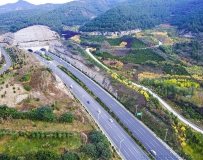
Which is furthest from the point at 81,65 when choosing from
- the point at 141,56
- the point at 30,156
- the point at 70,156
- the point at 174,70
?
the point at 30,156

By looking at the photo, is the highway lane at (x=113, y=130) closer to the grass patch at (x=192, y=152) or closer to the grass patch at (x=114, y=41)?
the grass patch at (x=192, y=152)

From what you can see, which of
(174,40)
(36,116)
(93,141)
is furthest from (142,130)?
(174,40)

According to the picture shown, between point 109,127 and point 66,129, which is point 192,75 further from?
point 66,129

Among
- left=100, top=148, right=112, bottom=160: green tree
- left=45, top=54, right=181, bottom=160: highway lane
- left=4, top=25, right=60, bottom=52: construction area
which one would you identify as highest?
left=4, top=25, right=60, bottom=52: construction area

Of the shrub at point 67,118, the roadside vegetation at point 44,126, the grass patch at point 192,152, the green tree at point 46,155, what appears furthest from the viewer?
the shrub at point 67,118

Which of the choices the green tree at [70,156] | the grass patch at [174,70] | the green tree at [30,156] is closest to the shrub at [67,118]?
the green tree at [70,156]

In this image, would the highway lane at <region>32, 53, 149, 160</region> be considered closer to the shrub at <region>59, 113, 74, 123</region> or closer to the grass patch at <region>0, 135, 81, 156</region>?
the shrub at <region>59, 113, 74, 123</region>

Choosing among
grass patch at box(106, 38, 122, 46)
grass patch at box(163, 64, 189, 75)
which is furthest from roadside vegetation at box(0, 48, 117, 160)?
grass patch at box(106, 38, 122, 46)
